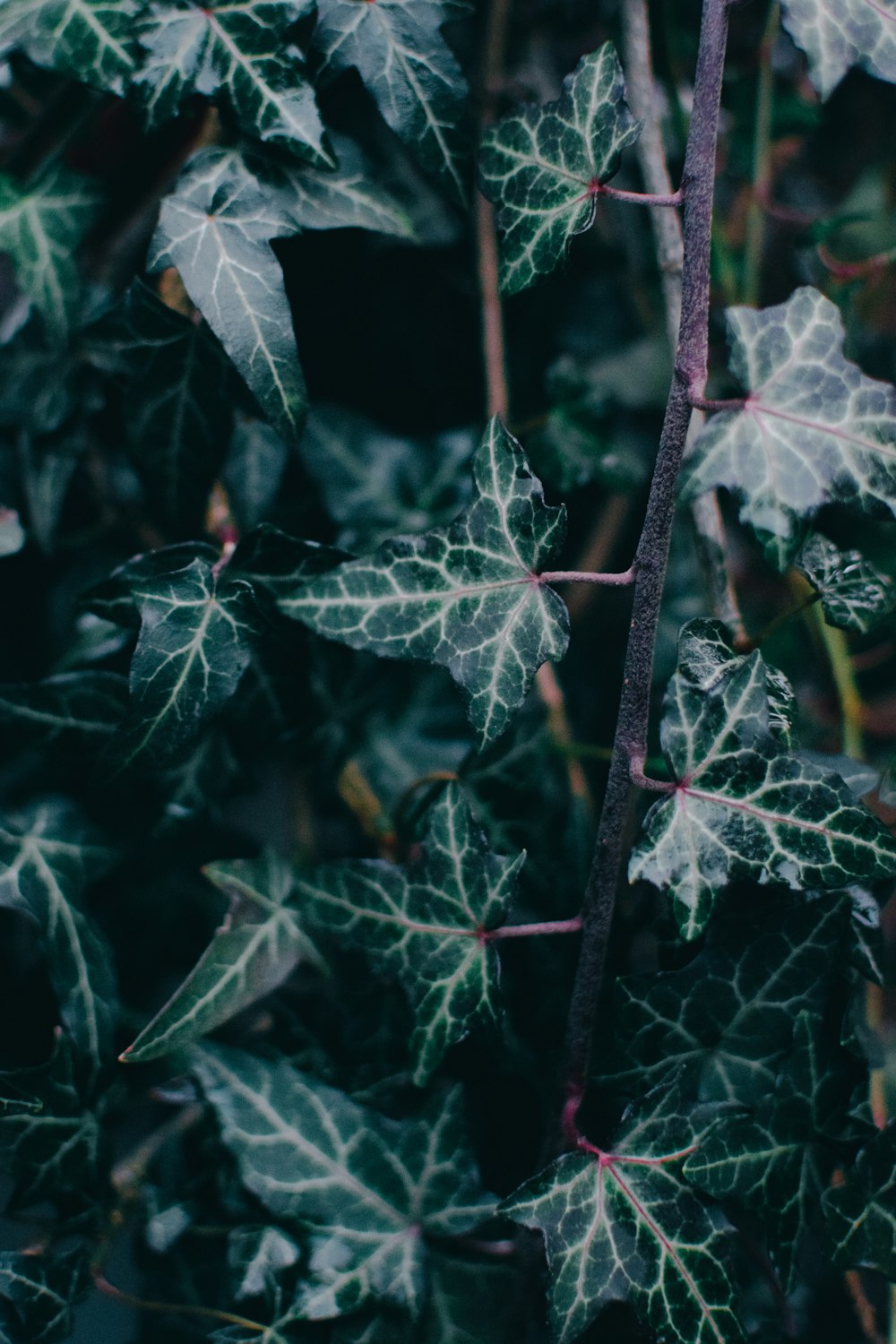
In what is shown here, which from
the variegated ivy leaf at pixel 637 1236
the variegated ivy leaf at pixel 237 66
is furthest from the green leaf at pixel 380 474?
the variegated ivy leaf at pixel 637 1236

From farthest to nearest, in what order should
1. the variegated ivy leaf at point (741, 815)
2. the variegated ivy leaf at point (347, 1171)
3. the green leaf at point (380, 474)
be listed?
the green leaf at point (380, 474) → the variegated ivy leaf at point (347, 1171) → the variegated ivy leaf at point (741, 815)

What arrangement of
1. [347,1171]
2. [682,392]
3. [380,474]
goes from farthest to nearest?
A: [380,474]
[347,1171]
[682,392]

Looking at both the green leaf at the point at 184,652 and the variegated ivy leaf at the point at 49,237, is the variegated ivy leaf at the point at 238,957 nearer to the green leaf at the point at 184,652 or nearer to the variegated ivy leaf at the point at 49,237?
the green leaf at the point at 184,652

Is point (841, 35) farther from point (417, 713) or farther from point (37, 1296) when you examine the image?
point (37, 1296)

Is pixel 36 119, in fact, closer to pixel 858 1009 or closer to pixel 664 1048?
pixel 664 1048

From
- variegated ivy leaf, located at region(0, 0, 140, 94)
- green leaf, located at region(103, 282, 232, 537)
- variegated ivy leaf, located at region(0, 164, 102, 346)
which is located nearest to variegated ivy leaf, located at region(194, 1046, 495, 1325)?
green leaf, located at region(103, 282, 232, 537)

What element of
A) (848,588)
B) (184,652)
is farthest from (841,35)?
(184,652)

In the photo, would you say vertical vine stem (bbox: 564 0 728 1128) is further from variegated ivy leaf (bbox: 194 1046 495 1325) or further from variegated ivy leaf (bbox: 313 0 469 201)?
variegated ivy leaf (bbox: 194 1046 495 1325)

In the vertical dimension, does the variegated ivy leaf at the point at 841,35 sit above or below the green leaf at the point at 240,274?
above
